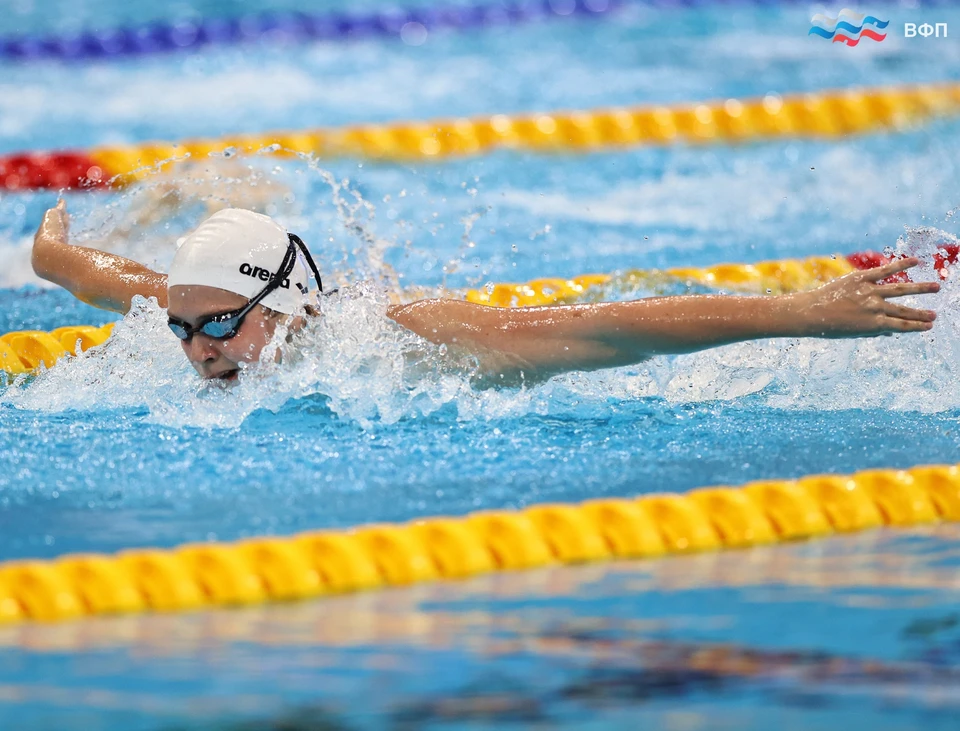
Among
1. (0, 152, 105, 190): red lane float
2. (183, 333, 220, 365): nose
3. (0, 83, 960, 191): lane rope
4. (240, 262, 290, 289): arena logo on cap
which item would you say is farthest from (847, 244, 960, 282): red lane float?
(0, 152, 105, 190): red lane float

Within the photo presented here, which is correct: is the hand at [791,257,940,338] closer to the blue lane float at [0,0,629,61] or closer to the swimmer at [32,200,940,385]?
the swimmer at [32,200,940,385]

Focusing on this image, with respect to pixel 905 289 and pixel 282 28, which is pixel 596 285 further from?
pixel 282 28

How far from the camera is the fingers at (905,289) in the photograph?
249cm

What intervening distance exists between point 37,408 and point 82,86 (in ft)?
15.0

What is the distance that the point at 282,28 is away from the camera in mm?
8398

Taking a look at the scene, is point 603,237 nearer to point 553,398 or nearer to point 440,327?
point 553,398

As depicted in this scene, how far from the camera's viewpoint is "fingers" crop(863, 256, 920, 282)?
2484mm

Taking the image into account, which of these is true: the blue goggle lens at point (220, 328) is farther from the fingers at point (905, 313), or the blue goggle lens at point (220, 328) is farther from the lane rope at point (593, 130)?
the lane rope at point (593, 130)

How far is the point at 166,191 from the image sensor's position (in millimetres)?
4969

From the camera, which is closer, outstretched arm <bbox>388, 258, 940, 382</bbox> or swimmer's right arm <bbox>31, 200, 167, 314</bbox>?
outstretched arm <bbox>388, 258, 940, 382</bbox>

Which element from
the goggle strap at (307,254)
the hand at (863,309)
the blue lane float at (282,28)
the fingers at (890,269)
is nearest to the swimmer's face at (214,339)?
the goggle strap at (307,254)

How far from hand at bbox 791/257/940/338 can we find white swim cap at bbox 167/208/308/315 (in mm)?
1094

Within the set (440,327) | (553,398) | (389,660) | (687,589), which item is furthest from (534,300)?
(389,660)

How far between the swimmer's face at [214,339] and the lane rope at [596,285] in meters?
0.84
